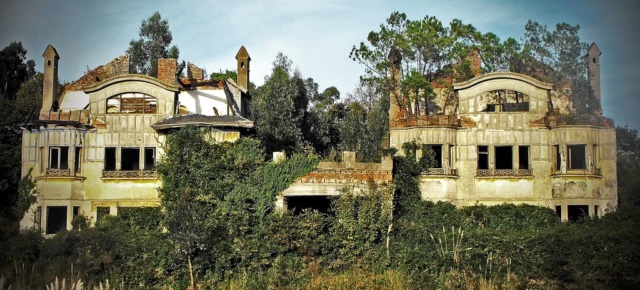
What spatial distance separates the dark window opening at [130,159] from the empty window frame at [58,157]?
7.07 feet

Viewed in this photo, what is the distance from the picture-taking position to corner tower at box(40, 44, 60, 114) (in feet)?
89.3

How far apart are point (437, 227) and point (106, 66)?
17.4 meters

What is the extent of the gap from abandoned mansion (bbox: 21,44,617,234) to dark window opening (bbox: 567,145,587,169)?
4cm

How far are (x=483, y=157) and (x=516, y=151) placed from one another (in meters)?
1.36

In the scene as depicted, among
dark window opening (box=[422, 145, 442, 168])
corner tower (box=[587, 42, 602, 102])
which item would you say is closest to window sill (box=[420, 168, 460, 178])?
dark window opening (box=[422, 145, 442, 168])

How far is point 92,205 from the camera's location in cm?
2619

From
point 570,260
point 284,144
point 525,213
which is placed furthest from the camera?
point 284,144

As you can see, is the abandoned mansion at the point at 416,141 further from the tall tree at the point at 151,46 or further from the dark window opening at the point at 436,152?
the tall tree at the point at 151,46

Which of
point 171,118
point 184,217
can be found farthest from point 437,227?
point 171,118

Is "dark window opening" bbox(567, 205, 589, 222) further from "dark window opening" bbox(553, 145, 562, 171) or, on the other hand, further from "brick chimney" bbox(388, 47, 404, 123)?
"brick chimney" bbox(388, 47, 404, 123)

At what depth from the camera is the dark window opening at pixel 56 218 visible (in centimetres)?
2591

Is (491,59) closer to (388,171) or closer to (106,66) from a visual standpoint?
(388,171)

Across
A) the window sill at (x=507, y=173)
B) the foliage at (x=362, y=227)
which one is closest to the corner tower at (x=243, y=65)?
the foliage at (x=362, y=227)

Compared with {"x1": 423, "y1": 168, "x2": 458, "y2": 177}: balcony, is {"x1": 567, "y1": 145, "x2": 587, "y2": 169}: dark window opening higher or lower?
higher
